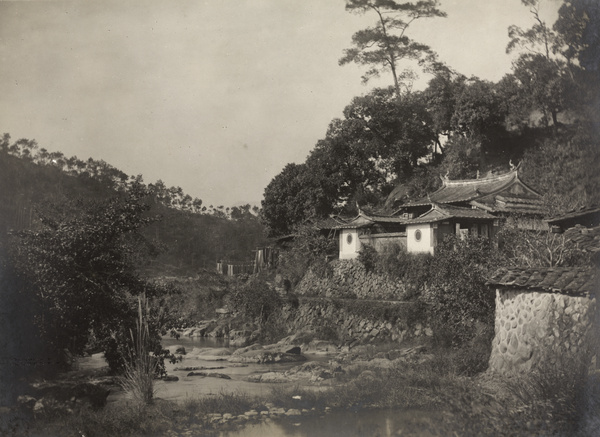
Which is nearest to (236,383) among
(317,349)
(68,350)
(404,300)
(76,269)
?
(68,350)

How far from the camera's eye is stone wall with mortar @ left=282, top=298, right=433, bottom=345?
51.8 ft

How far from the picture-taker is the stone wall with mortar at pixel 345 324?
15802 mm

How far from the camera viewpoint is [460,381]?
756 cm

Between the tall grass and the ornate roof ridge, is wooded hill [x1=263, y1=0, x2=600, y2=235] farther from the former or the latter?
the tall grass

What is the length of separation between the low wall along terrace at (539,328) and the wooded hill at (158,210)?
5935 millimetres

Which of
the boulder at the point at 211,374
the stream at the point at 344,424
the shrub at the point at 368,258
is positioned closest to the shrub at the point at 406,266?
the shrub at the point at 368,258

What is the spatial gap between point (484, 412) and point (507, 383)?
1001 millimetres

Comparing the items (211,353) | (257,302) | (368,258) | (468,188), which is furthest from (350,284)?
(468,188)

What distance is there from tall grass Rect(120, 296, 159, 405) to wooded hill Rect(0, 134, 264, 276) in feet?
7.39

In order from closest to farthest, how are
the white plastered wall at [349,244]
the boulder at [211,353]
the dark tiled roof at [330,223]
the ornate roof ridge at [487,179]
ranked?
the boulder at [211,353], the ornate roof ridge at [487,179], the white plastered wall at [349,244], the dark tiled roof at [330,223]

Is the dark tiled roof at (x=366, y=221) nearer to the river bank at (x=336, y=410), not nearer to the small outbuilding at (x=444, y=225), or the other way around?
the small outbuilding at (x=444, y=225)

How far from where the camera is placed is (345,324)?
17.7 metres

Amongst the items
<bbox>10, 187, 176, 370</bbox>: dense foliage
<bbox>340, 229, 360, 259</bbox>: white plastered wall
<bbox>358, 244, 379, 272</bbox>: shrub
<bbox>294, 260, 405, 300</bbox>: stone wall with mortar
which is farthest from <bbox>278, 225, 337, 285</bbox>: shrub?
<bbox>10, 187, 176, 370</bbox>: dense foliage

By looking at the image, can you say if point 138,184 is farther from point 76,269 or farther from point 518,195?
point 518,195
